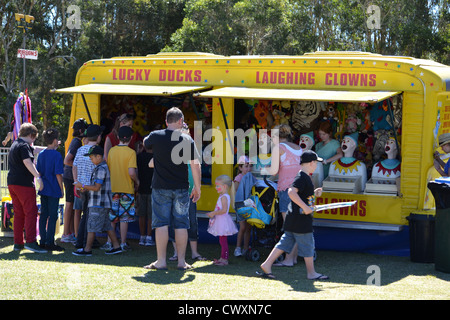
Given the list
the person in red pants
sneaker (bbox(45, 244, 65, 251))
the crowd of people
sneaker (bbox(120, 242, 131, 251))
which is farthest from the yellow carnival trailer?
sneaker (bbox(45, 244, 65, 251))

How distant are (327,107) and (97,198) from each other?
11.8 feet

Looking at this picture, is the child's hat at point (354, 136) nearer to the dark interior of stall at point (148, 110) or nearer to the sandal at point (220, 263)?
the dark interior of stall at point (148, 110)

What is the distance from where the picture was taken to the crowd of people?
7.48 metres

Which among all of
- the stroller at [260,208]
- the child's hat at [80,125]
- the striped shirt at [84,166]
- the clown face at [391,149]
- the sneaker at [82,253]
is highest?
the child's hat at [80,125]

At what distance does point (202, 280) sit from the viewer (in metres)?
7.07

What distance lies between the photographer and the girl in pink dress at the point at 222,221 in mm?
7930

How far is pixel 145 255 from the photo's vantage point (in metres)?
8.50

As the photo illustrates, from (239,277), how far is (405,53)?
18.4 metres

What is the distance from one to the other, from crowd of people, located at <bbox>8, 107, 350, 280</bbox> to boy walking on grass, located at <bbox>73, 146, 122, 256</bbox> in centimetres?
1

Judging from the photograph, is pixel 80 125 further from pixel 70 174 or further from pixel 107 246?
pixel 107 246

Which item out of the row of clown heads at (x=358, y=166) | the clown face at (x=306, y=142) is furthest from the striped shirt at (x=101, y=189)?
the clown face at (x=306, y=142)

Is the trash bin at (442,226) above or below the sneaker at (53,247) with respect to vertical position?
above

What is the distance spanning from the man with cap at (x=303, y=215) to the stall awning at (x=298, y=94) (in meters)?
1.17

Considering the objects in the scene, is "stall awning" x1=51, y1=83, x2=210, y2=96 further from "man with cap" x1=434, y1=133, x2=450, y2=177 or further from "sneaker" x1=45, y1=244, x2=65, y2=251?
"man with cap" x1=434, y1=133, x2=450, y2=177
